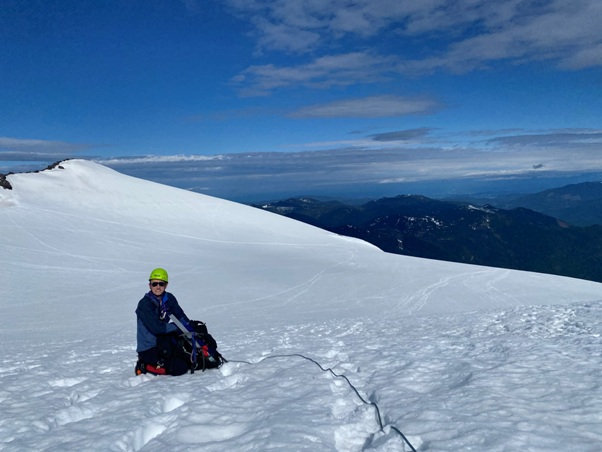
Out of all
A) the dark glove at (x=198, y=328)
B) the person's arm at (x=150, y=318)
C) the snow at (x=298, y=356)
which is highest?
the person's arm at (x=150, y=318)

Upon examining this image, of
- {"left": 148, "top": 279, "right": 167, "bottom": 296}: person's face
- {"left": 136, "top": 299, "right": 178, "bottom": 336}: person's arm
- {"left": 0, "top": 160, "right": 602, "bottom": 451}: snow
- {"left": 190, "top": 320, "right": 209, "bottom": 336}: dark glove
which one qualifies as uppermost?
{"left": 148, "top": 279, "right": 167, "bottom": 296}: person's face

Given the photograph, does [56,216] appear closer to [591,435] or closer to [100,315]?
[100,315]

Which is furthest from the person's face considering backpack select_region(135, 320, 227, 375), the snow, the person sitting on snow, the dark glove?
the snow

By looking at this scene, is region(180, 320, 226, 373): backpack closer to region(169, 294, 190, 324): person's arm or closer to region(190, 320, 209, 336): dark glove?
region(190, 320, 209, 336): dark glove

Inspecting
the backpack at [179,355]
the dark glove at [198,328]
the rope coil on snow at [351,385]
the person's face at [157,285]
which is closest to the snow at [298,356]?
the rope coil on snow at [351,385]

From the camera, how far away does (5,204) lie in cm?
3347

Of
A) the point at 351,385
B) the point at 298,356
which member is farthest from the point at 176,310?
the point at 351,385

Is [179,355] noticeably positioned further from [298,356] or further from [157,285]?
[298,356]

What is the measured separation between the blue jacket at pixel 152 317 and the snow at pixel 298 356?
0.77 meters

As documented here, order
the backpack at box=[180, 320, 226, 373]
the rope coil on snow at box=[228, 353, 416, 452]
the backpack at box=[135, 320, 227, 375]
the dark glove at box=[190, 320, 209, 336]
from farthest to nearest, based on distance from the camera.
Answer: the dark glove at box=[190, 320, 209, 336]
the backpack at box=[180, 320, 226, 373]
the backpack at box=[135, 320, 227, 375]
the rope coil on snow at box=[228, 353, 416, 452]

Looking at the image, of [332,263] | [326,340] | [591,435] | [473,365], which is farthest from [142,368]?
[332,263]

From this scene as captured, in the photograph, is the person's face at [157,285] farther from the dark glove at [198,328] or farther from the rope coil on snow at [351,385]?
the rope coil on snow at [351,385]

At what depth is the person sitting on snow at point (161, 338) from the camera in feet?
27.1

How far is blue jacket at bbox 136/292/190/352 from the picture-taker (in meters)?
A: 8.25
